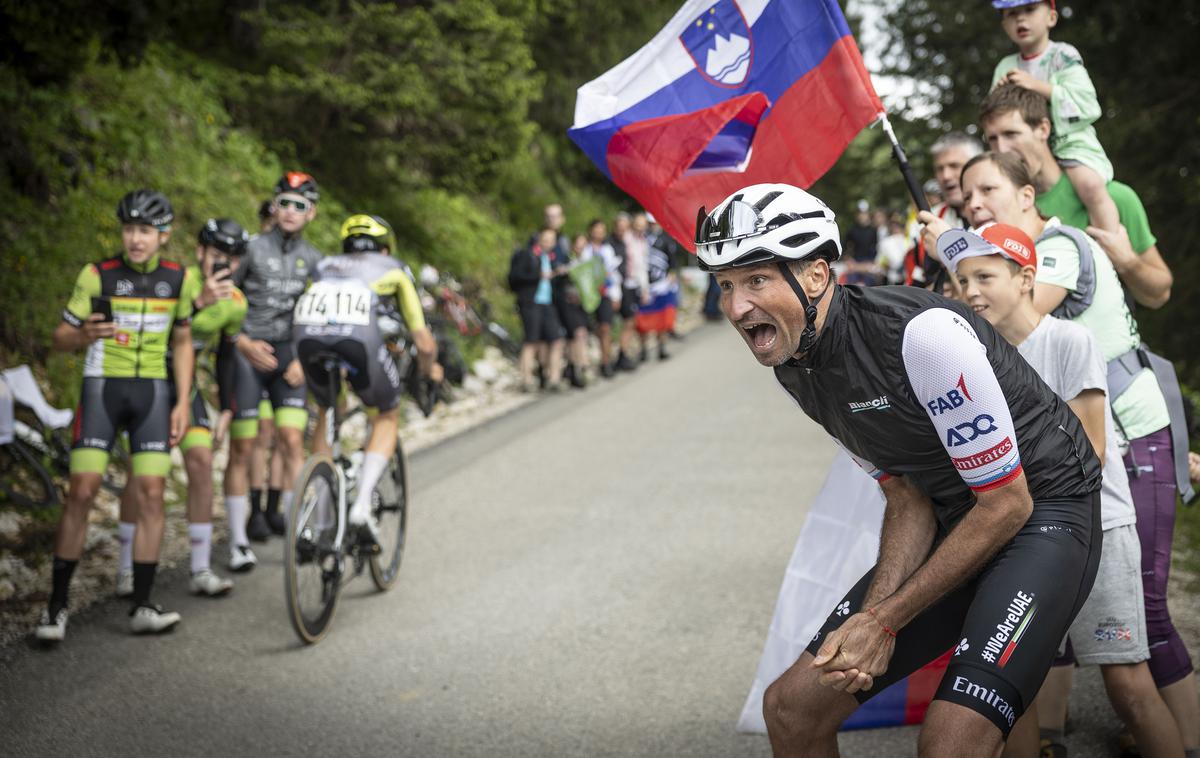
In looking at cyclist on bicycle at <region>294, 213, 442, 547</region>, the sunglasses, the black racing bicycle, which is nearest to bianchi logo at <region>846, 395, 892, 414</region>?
the black racing bicycle

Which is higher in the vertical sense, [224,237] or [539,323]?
[224,237]

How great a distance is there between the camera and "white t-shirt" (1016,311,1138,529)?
353cm

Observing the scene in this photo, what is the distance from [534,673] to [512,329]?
1440 cm

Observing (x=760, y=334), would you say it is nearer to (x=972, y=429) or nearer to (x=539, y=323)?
(x=972, y=429)

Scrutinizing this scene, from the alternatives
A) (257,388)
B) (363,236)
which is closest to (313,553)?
(363,236)

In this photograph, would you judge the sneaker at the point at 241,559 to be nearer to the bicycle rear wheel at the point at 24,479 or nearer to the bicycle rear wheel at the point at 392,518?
the bicycle rear wheel at the point at 392,518

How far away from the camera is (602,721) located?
4941mm

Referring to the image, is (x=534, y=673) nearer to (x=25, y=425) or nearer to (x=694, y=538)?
(x=694, y=538)

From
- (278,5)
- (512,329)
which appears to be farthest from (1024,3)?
(512,329)

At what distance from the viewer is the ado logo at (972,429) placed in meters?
2.85

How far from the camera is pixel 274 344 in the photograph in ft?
26.1

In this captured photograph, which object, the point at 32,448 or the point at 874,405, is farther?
the point at 32,448

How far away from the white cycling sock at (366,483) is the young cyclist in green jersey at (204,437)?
1.06 metres

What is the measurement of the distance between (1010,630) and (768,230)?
1181 millimetres
